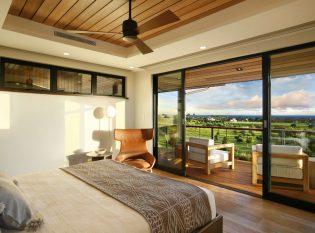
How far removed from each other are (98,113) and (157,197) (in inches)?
124

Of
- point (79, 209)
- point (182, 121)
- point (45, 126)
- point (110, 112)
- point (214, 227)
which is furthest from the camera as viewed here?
point (110, 112)

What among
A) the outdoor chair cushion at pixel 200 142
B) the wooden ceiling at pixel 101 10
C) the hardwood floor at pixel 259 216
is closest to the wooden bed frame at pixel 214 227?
the hardwood floor at pixel 259 216

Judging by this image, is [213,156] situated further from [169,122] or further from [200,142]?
[169,122]

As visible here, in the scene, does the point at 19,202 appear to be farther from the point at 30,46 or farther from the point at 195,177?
the point at 195,177

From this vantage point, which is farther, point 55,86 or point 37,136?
point 55,86

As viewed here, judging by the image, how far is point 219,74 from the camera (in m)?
5.08

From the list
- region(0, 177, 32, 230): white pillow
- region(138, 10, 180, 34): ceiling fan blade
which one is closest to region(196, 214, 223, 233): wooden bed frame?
region(0, 177, 32, 230): white pillow

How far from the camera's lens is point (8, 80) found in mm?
3377

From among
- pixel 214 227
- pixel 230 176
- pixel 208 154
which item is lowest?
pixel 230 176

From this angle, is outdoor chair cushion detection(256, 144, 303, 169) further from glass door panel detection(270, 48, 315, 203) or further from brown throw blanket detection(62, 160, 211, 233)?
brown throw blanket detection(62, 160, 211, 233)

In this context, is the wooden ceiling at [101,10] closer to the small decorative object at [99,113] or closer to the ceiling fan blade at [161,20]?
the ceiling fan blade at [161,20]

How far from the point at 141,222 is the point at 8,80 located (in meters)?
3.45

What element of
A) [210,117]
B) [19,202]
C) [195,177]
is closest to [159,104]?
[195,177]

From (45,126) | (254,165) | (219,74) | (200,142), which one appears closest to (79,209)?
(45,126)
